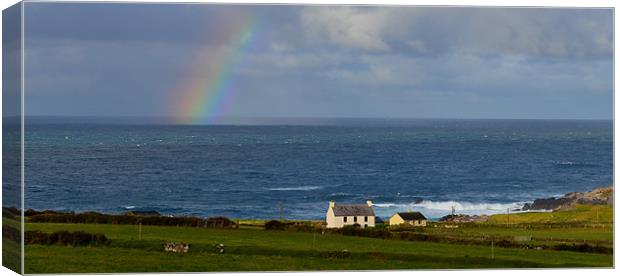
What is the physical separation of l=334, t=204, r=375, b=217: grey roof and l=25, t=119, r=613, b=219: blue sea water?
0.12 metres

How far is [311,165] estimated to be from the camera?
90.1ft

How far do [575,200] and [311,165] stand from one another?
485 cm

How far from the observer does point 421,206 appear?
90.8 ft

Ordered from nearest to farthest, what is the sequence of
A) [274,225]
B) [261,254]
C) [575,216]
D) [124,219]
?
[124,219] → [261,254] → [274,225] → [575,216]

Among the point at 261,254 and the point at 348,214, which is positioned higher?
the point at 348,214

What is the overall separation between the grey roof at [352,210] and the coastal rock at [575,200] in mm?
2863

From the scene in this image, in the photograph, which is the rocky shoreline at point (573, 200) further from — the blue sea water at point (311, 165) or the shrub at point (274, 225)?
the shrub at point (274, 225)

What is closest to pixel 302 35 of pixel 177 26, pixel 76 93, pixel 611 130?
pixel 177 26

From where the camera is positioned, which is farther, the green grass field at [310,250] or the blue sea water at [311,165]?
the blue sea water at [311,165]

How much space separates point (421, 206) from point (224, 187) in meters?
3.51

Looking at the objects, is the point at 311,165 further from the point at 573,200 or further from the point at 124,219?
the point at 573,200

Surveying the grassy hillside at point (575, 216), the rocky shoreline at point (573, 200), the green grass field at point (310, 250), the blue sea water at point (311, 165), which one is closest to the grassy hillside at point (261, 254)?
the green grass field at point (310, 250)

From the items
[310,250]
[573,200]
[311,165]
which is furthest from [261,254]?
[573,200]

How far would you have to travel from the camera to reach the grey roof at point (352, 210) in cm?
2739
